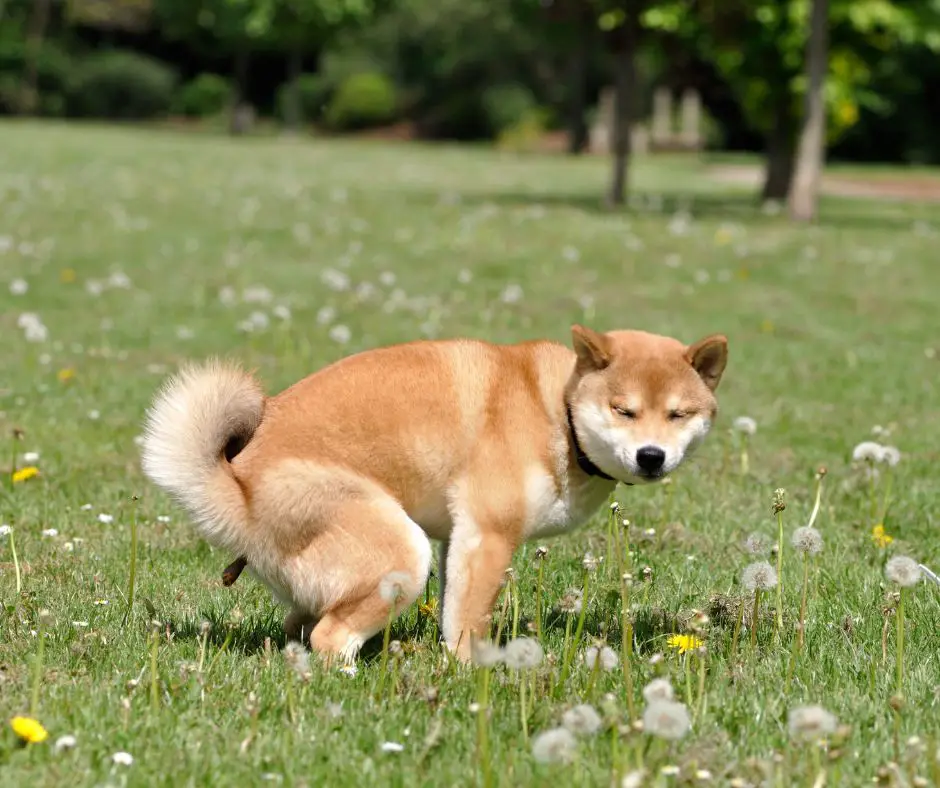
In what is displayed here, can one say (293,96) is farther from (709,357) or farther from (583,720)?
(583,720)

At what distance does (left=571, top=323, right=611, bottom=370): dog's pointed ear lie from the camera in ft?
14.8

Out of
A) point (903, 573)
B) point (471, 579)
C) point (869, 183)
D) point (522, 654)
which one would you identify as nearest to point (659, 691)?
point (522, 654)

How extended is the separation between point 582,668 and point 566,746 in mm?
1339

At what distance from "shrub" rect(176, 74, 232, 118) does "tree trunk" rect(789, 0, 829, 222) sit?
168 feet

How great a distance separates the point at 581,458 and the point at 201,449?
1253 millimetres

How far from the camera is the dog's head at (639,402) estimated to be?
4.41 meters

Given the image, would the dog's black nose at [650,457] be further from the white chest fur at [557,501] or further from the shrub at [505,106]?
the shrub at [505,106]

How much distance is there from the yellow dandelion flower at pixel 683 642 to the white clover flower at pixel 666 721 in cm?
125

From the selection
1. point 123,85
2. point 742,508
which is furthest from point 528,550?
point 123,85

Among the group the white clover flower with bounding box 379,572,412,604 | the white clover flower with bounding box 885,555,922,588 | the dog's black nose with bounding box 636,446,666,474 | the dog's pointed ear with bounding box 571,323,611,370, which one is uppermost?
the dog's pointed ear with bounding box 571,323,611,370

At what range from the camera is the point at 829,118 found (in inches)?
1193

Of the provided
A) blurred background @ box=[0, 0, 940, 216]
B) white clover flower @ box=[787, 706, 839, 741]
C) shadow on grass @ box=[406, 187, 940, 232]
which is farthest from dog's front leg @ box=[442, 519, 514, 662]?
blurred background @ box=[0, 0, 940, 216]

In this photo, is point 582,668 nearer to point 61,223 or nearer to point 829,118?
point 61,223

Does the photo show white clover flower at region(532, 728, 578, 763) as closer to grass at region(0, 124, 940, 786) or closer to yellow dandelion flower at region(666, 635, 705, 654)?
grass at region(0, 124, 940, 786)
